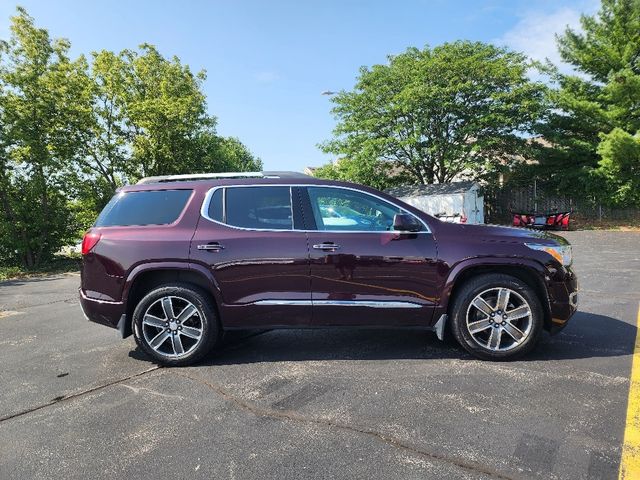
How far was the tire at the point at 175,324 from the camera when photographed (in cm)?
403

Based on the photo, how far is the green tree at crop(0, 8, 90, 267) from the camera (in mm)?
15727

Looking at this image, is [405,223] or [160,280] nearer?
[405,223]

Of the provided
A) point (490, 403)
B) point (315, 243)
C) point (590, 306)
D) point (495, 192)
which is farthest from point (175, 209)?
point (495, 192)

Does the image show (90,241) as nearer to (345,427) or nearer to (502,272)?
(345,427)

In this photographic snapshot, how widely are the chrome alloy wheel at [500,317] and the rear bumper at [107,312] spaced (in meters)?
3.27

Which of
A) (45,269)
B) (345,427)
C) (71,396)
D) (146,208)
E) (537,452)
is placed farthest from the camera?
(45,269)

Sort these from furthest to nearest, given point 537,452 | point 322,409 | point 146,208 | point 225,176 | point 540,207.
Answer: point 540,207 < point 225,176 < point 146,208 < point 322,409 < point 537,452

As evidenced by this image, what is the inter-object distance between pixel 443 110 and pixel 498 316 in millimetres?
22096

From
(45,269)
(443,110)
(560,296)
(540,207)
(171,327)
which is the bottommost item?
(45,269)

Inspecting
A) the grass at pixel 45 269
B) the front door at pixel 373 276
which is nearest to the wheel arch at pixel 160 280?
the front door at pixel 373 276

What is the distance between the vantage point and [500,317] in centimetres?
388

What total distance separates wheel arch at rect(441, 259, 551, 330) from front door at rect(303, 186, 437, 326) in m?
0.15

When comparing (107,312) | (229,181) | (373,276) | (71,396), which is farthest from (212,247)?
(71,396)

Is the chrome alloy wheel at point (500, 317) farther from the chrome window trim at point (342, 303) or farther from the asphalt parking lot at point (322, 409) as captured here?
the chrome window trim at point (342, 303)
